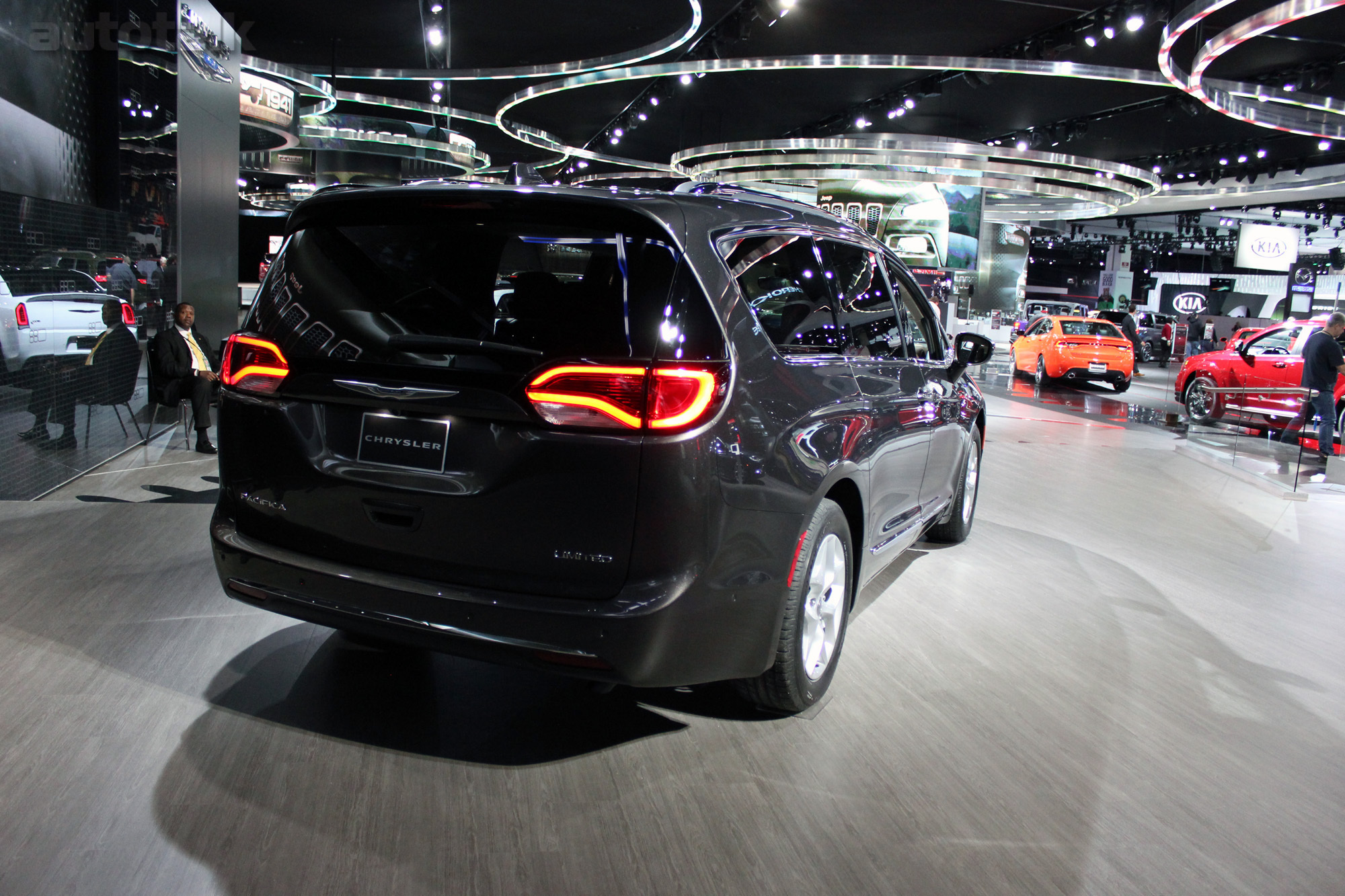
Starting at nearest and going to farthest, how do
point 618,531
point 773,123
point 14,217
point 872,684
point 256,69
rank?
point 618,531 → point 872,684 → point 14,217 → point 256,69 → point 773,123

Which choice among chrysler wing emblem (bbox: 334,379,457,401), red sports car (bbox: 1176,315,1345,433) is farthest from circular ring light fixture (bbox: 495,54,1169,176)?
chrysler wing emblem (bbox: 334,379,457,401)

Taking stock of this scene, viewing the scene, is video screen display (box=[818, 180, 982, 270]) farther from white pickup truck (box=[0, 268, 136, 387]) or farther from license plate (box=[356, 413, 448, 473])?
license plate (box=[356, 413, 448, 473])

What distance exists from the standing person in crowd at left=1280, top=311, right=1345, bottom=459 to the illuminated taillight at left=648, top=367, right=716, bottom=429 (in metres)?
9.30

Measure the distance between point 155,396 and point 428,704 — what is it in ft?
18.7

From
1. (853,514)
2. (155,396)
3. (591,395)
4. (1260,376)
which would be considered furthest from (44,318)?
(1260,376)

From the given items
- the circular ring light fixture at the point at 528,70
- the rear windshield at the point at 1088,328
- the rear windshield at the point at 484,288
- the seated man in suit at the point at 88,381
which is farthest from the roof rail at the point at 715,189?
the rear windshield at the point at 1088,328

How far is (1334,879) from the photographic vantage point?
7.50 ft

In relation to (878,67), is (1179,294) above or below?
below

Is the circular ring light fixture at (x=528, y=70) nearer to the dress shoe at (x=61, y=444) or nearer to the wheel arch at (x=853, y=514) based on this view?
the dress shoe at (x=61, y=444)

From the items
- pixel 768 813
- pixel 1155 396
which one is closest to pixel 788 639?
pixel 768 813

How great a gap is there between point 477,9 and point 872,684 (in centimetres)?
1336

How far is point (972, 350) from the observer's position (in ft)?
14.9

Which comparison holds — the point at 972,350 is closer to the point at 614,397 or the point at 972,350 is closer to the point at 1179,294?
the point at 614,397

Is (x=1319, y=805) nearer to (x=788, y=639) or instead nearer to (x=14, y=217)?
(x=788, y=639)
